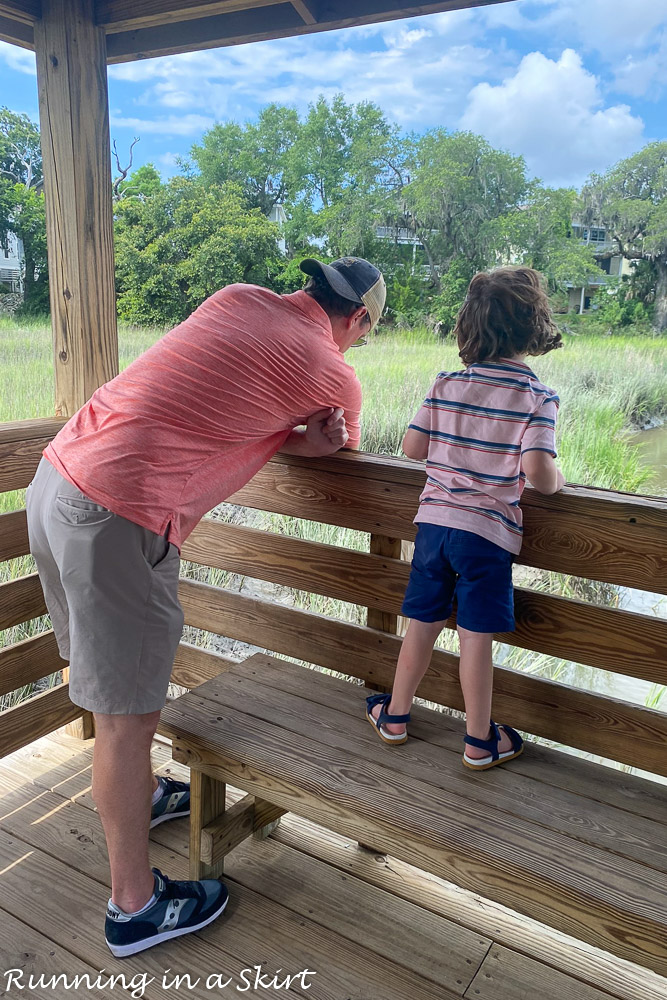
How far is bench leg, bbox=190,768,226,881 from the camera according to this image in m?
1.68

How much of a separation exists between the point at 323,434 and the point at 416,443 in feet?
0.75

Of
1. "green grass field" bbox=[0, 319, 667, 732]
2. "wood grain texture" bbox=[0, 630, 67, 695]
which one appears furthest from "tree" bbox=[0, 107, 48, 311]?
"wood grain texture" bbox=[0, 630, 67, 695]

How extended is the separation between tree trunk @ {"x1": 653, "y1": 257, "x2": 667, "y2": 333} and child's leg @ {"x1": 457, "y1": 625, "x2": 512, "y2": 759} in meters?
3.58

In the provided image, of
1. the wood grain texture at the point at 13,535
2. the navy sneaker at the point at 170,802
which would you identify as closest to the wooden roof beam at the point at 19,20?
the wood grain texture at the point at 13,535

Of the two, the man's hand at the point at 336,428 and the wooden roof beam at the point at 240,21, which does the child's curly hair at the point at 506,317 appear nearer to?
the man's hand at the point at 336,428

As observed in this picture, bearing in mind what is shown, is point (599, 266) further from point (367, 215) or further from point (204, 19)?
point (204, 19)

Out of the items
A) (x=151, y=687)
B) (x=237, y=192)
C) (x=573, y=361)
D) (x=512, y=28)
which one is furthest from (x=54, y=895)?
(x=512, y=28)

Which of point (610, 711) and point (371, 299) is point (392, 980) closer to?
point (610, 711)

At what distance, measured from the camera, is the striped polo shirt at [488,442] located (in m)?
1.42

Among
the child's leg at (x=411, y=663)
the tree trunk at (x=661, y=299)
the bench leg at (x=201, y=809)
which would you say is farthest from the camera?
the tree trunk at (x=661, y=299)

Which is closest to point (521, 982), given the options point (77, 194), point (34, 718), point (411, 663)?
point (411, 663)

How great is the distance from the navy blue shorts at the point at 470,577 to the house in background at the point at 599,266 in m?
3.73

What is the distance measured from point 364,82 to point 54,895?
1057cm

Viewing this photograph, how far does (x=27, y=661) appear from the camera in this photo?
7.11 feet
